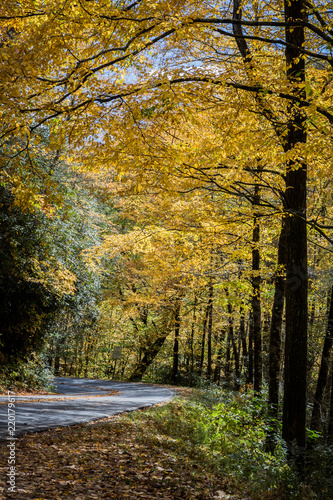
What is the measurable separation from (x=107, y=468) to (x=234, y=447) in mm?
3145

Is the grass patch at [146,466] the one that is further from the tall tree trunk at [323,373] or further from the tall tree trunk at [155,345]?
the tall tree trunk at [155,345]

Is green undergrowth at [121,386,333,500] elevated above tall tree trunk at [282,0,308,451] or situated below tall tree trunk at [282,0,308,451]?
below

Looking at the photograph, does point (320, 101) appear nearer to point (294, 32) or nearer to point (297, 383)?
point (294, 32)

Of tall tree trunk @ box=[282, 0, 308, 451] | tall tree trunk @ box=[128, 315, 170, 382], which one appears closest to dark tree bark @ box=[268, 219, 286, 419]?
Answer: tall tree trunk @ box=[282, 0, 308, 451]

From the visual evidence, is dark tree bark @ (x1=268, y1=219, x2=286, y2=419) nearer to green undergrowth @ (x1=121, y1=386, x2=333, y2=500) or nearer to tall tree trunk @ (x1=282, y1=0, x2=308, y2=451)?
green undergrowth @ (x1=121, y1=386, x2=333, y2=500)

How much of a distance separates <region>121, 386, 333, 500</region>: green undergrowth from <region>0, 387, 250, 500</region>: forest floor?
0.13 m

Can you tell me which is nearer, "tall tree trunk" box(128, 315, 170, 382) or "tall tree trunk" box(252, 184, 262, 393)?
"tall tree trunk" box(252, 184, 262, 393)

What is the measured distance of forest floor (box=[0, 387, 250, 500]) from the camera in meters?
3.97

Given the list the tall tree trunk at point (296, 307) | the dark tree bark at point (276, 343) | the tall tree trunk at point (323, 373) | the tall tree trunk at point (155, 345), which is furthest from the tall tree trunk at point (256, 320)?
the tall tree trunk at point (155, 345)

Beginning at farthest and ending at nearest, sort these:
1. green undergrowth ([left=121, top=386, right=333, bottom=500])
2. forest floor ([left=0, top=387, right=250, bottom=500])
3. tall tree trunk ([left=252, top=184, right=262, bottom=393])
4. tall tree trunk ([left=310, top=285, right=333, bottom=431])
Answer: tall tree trunk ([left=252, top=184, right=262, bottom=393]) < tall tree trunk ([left=310, top=285, right=333, bottom=431]) < green undergrowth ([left=121, top=386, right=333, bottom=500]) < forest floor ([left=0, top=387, right=250, bottom=500])

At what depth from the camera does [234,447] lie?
698cm

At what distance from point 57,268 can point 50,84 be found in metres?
8.86

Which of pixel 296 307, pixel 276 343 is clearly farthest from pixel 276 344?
pixel 296 307

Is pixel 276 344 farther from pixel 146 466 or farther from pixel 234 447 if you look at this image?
pixel 146 466
